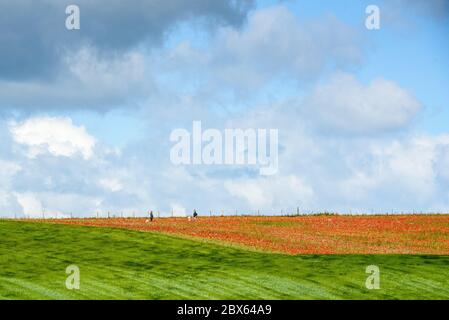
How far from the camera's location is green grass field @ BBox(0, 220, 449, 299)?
38.3m

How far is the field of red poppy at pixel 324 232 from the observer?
197 feet

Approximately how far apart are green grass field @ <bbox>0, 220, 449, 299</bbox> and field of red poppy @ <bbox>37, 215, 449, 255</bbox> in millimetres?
5301

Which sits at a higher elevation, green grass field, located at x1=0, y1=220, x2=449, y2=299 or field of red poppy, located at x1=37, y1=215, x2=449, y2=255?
field of red poppy, located at x1=37, y1=215, x2=449, y2=255

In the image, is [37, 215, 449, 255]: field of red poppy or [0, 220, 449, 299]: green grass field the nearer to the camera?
[0, 220, 449, 299]: green grass field

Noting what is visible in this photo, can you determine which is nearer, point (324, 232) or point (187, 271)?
point (187, 271)

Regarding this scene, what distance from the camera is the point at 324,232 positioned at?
243 feet

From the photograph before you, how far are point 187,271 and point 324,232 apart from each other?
3216 centimetres

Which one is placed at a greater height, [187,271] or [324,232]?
[324,232]

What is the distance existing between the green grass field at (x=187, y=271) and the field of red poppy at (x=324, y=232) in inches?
209

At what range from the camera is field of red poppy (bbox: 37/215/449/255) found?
197ft

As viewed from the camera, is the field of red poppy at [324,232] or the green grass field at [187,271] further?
the field of red poppy at [324,232]
